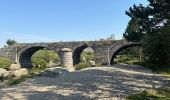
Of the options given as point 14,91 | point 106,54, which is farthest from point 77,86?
point 106,54

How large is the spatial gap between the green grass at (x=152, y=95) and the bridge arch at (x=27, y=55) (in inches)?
2050

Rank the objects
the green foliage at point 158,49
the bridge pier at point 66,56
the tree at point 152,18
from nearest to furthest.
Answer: the tree at point 152,18 < the green foliage at point 158,49 < the bridge pier at point 66,56

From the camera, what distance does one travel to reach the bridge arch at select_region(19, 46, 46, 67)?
71069 mm

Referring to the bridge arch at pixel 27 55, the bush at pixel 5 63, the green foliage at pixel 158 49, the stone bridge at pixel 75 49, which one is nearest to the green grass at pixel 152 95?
the green foliage at pixel 158 49

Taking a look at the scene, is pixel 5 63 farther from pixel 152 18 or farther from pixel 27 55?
pixel 152 18

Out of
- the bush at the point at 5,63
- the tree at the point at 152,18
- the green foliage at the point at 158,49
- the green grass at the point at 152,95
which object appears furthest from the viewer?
the bush at the point at 5,63

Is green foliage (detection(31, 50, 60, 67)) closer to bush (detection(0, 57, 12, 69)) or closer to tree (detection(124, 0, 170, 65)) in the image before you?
bush (detection(0, 57, 12, 69))

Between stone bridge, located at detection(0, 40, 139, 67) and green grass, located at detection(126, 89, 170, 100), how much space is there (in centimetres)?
3781

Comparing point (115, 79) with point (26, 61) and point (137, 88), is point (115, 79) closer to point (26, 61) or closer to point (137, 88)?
point (137, 88)

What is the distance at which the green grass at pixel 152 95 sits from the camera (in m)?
18.6

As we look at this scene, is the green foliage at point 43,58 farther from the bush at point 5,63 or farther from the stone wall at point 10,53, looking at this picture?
the bush at point 5,63

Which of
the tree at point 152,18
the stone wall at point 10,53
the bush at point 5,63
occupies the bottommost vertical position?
the bush at point 5,63

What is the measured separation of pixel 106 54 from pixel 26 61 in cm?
2205

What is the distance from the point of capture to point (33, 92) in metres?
21.1
